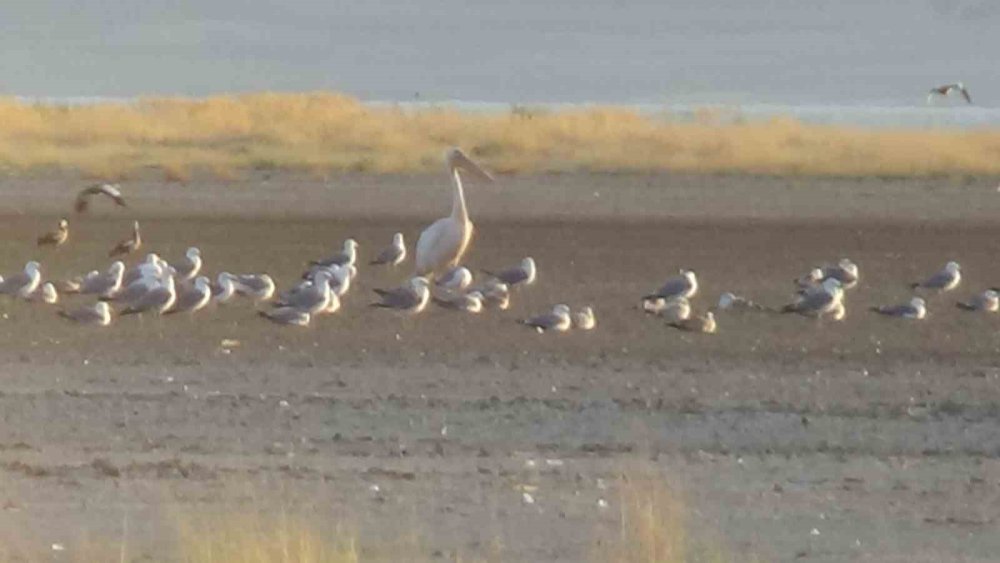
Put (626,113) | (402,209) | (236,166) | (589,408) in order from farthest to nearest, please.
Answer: (626,113)
(236,166)
(402,209)
(589,408)

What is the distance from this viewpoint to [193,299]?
17875mm

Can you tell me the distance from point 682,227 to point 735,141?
1850 centimetres


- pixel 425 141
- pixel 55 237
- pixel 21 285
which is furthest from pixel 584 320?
pixel 425 141

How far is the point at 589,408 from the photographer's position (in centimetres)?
1348

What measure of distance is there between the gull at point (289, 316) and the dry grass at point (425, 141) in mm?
17176

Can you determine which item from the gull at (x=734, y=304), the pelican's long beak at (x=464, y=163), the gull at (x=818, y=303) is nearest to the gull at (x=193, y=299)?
the gull at (x=734, y=304)

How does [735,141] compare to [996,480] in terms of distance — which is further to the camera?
[735,141]

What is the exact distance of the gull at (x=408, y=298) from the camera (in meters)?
18.0

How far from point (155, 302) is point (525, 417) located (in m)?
5.26

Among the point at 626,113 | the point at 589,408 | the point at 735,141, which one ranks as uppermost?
the point at 626,113

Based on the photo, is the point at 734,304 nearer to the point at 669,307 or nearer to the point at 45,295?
the point at 669,307

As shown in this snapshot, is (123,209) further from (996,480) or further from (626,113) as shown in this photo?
(626,113)

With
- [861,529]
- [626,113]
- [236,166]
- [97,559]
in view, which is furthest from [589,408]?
[626,113]

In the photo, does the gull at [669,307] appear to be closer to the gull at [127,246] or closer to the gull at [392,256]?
the gull at [392,256]
